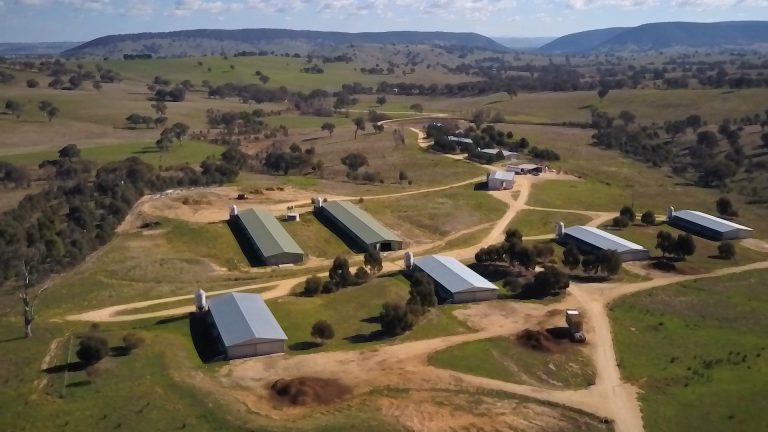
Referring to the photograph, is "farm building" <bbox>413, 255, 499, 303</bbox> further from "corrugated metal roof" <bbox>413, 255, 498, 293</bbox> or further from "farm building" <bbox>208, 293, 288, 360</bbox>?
"farm building" <bbox>208, 293, 288, 360</bbox>

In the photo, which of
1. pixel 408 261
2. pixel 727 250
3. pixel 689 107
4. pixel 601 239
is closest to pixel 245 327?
pixel 408 261

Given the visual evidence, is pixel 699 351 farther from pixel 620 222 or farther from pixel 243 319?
pixel 620 222

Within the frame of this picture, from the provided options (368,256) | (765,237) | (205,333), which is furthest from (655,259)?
(205,333)

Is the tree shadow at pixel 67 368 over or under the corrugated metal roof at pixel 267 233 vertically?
under

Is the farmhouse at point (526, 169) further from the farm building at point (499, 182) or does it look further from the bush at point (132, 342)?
the bush at point (132, 342)

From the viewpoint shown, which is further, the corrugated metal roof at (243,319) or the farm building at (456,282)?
the farm building at (456,282)

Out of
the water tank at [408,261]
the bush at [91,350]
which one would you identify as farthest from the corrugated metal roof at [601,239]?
the bush at [91,350]

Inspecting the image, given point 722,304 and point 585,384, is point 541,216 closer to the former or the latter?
point 722,304

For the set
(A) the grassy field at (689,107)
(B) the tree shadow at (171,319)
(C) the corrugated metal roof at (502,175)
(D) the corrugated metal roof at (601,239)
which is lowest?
(B) the tree shadow at (171,319)
